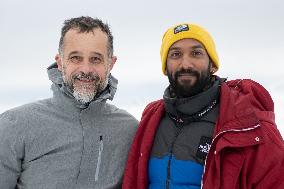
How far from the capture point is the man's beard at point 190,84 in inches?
182

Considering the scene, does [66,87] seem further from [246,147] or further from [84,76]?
[246,147]

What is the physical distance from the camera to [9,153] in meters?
4.15

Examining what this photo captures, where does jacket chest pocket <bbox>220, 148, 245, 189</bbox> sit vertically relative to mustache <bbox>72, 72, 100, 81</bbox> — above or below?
below

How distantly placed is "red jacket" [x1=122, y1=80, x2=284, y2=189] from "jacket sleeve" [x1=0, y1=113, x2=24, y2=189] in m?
1.93

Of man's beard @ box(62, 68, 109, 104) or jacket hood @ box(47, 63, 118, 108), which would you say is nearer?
man's beard @ box(62, 68, 109, 104)

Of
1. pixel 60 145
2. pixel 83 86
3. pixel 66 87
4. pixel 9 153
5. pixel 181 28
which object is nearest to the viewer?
pixel 9 153

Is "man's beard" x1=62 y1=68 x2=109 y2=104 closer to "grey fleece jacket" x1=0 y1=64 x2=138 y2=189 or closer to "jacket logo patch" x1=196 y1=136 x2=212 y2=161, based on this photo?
"grey fleece jacket" x1=0 y1=64 x2=138 y2=189

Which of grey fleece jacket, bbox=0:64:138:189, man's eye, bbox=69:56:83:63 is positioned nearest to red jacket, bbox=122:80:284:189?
grey fleece jacket, bbox=0:64:138:189

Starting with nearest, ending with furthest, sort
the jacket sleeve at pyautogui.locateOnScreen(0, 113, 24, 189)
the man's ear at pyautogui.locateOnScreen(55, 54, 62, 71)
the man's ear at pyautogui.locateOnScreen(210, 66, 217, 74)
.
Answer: the jacket sleeve at pyautogui.locateOnScreen(0, 113, 24, 189) → the man's ear at pyautogui.locateOnScreen(55, 54, 62, 71) → the man's ear at pyautogui.locateOnScreen(210, 66, 217, 74)

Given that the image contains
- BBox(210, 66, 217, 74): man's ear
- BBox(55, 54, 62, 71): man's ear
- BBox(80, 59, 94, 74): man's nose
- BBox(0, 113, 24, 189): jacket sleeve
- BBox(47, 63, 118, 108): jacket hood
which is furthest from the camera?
BBox(210, 66, 217, 74): man's ear

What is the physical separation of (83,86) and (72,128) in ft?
1.57

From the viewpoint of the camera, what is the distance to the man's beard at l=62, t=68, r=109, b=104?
14.6ft

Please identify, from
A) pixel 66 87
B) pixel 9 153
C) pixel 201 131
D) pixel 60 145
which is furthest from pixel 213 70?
pixel 9 153

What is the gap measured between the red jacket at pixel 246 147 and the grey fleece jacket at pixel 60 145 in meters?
1.19
